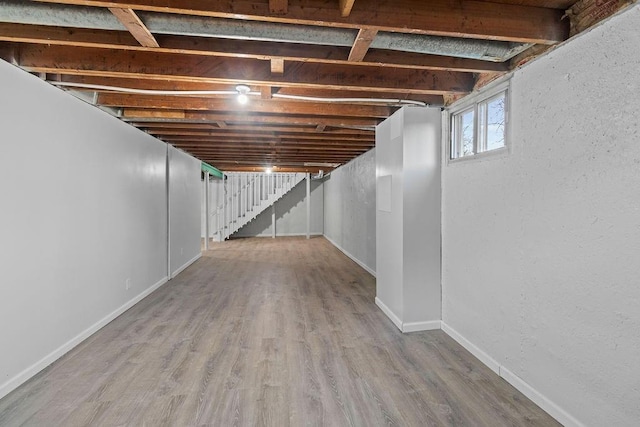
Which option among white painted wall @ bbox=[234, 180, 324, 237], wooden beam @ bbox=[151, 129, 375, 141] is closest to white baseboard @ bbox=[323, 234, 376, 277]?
white painted wall @ bbox=[234, 180, 324, 237]

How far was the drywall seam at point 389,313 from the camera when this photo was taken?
127 inches

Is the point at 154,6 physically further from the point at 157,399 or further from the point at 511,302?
the point at 511,302

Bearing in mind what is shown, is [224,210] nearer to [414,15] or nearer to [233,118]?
[233,118]

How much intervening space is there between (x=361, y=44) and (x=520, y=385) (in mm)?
2430

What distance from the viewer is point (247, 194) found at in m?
10.2

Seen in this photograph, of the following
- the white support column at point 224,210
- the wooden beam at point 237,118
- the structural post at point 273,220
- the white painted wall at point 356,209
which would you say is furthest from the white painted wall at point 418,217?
the structural post at point 273,220

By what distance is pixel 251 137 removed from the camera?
4.65 m

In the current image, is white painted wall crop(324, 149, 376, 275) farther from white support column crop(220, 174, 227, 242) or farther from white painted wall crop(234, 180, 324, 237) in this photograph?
white support column crop(220, 174, 227, 242)

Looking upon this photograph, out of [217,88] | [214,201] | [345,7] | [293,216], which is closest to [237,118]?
[217,88]

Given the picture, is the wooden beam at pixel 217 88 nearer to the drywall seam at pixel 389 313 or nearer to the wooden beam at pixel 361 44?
the wooden beam at pixel 361 44

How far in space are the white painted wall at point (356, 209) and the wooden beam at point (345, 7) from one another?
152 inches

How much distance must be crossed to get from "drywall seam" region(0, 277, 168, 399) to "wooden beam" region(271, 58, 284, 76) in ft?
9.00

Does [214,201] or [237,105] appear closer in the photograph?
[237,105]

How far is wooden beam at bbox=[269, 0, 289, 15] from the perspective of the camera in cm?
157
